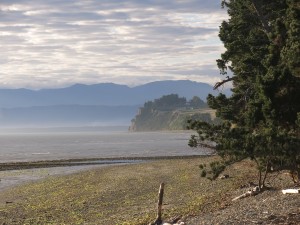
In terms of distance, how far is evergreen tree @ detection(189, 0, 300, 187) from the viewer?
20.4m

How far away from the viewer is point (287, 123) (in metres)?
22.4

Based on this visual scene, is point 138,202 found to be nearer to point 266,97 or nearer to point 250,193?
point 250,193

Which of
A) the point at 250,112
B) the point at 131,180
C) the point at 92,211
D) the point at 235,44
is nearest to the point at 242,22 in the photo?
the point at 235,44

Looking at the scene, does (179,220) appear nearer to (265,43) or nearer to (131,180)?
(265,43)

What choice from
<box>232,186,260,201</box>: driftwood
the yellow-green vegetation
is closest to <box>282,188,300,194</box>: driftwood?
<box>232,186,260,201</box>: driftwood

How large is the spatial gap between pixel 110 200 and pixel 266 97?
1921 centimetres

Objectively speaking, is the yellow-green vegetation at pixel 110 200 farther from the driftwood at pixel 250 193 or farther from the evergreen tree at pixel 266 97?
the evergreen tree at pixel 266 97

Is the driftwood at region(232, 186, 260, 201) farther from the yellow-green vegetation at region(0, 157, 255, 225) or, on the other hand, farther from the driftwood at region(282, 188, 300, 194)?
the driftwood at region(282, 188, 300, 194)

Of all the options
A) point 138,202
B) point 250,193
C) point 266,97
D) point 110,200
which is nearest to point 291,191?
point 250,193

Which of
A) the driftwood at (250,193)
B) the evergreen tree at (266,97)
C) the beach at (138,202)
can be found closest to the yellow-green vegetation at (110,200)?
the beach at (138,202)

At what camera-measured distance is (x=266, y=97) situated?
2128 centimetres

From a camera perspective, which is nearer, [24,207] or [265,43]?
[265,43]

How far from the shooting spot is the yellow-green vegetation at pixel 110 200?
28.1 m

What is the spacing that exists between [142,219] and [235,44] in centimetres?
1112
